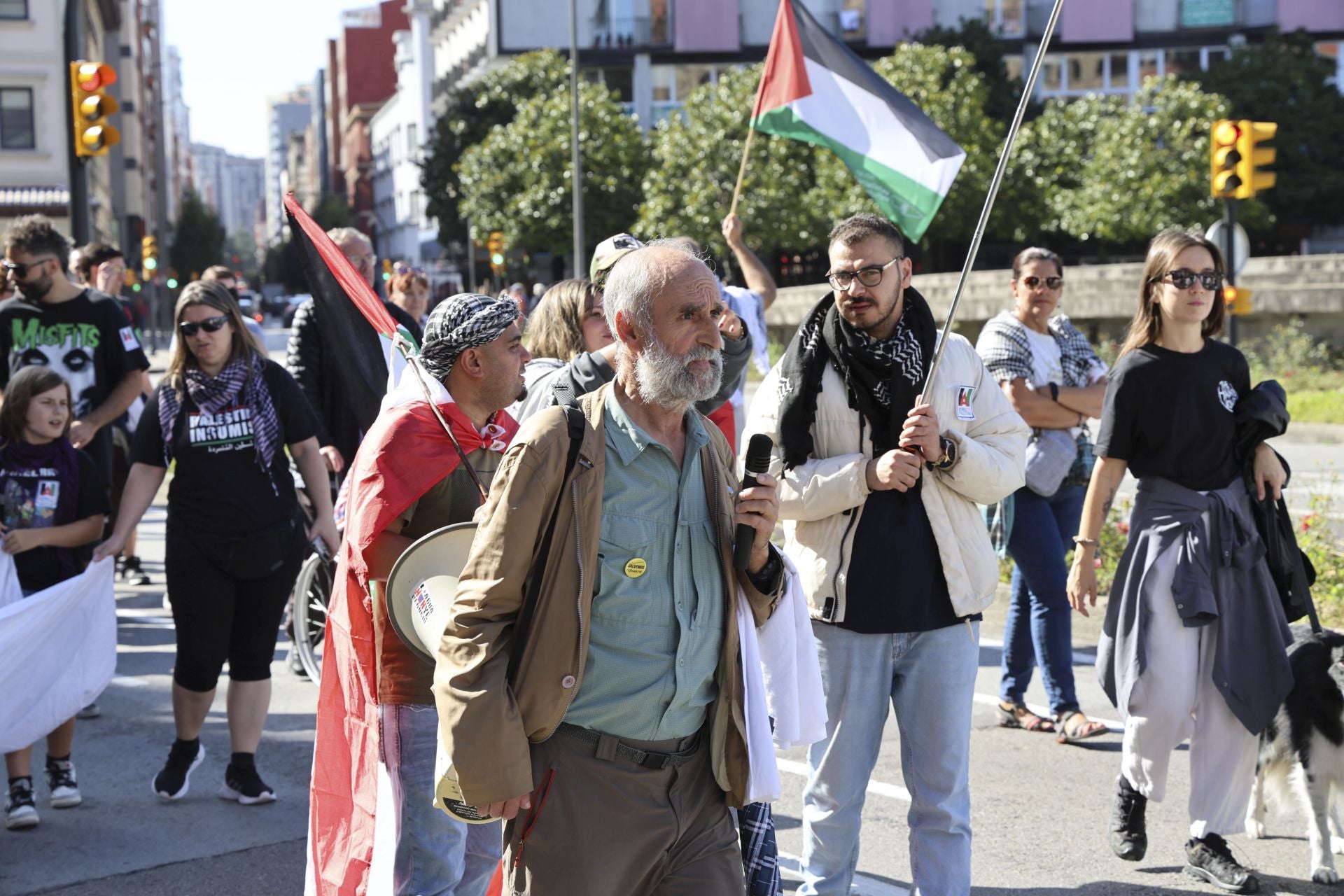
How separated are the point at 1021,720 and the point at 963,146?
134 feet

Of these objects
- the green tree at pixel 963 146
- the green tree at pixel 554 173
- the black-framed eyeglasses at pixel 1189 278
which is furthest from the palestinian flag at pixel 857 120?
the green tree at pixel 554 173

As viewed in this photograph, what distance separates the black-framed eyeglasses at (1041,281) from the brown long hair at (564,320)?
2.24 metres

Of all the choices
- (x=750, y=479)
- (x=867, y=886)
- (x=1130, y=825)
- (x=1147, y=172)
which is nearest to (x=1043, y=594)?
(x=1130, y=825)

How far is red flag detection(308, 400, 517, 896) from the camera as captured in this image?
3713 mm

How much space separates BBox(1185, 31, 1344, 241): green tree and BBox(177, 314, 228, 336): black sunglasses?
48.5 metres

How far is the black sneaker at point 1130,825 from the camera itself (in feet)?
16.8

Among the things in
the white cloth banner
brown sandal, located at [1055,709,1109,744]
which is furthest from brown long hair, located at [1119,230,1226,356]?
the white cloth banner

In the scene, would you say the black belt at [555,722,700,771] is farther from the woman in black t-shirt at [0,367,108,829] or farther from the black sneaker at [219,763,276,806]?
the woman in black t-shirt at [0,367,108,829]

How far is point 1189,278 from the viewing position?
195 inches

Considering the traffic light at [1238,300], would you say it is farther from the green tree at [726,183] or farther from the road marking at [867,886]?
the green tree at [726,183]

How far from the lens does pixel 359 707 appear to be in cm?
388

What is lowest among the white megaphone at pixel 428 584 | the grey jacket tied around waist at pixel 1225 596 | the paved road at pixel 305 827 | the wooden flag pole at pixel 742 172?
the paved road at pixel 305 827

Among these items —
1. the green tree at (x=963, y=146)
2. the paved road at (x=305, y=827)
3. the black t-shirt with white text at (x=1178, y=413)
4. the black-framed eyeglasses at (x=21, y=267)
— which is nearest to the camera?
the black t-shirt with white text at (x=1178, y=413)

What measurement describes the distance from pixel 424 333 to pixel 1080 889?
2.80 metres
